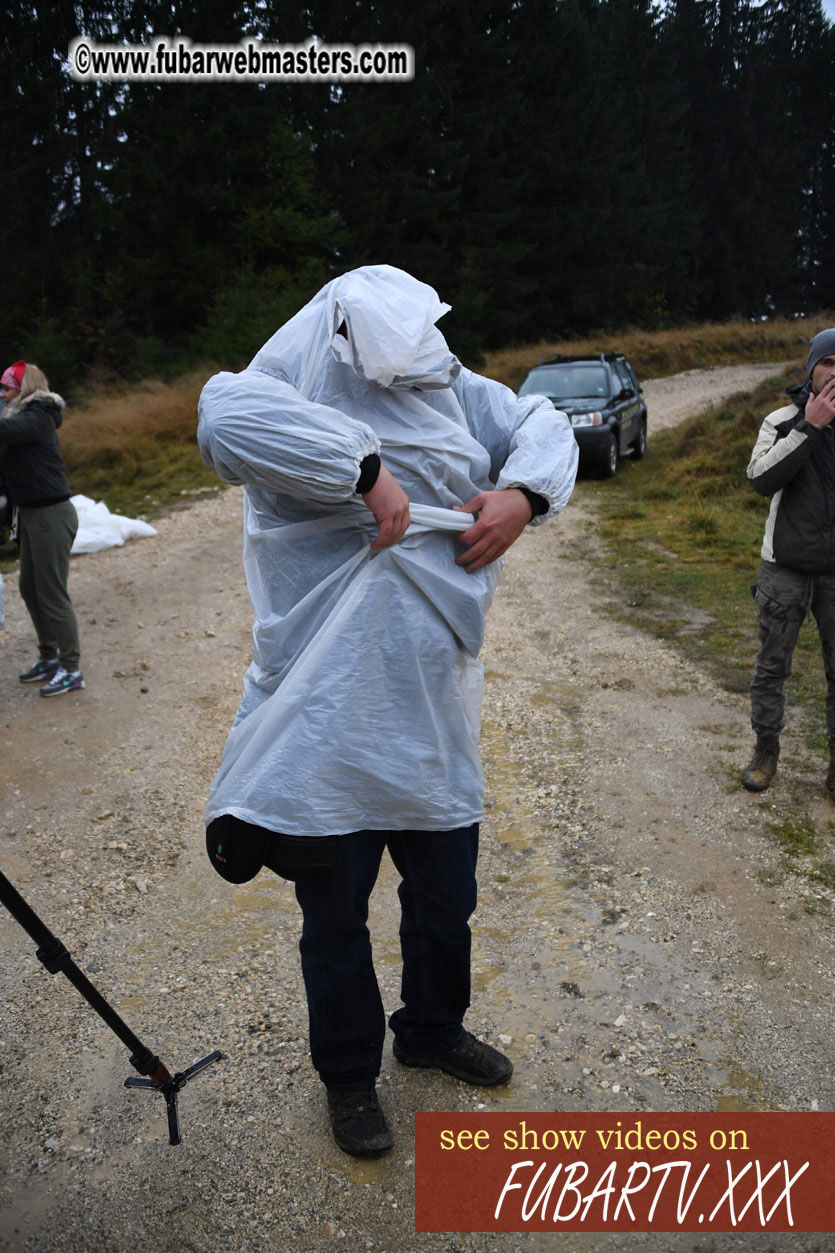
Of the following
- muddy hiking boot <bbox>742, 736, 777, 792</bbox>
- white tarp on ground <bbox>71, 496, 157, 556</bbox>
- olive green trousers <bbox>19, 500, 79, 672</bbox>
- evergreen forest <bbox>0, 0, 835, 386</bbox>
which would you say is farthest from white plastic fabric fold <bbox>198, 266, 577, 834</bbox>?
evergreen forest <bbox>0, 0, 835, 386</bbox>

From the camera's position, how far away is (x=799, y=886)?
11.9 ft

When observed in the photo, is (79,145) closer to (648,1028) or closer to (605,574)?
(605,574)

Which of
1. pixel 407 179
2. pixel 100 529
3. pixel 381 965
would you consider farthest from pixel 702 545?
pixel 407 179

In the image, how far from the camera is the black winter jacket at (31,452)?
568cm

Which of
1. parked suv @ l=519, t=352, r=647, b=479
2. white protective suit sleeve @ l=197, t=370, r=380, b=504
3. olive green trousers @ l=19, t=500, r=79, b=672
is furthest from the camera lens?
parked suv @ l=519, t=352, r=647, b=479

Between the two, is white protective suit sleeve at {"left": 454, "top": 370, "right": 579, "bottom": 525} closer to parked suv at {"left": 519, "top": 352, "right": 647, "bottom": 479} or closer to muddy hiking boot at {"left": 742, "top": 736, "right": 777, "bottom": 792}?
muddy hiking boot at {"left": 742, "top": 736, "right": 777, "bottom": 792}

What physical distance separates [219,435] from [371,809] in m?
0.89

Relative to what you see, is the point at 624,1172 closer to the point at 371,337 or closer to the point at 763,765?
the point at 371,337

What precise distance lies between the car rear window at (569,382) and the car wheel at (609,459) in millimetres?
950

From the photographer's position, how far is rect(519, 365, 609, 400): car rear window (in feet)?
47.3

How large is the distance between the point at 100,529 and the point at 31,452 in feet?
16.2

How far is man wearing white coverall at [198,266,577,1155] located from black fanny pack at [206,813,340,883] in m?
0.02

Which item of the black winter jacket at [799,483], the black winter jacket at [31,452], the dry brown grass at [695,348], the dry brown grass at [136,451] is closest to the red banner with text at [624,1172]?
the black winter jacket at [799,483]

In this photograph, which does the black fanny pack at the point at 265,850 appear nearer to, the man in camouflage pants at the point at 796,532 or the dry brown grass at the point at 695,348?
the man in camouflage pants at the point at 796,532
